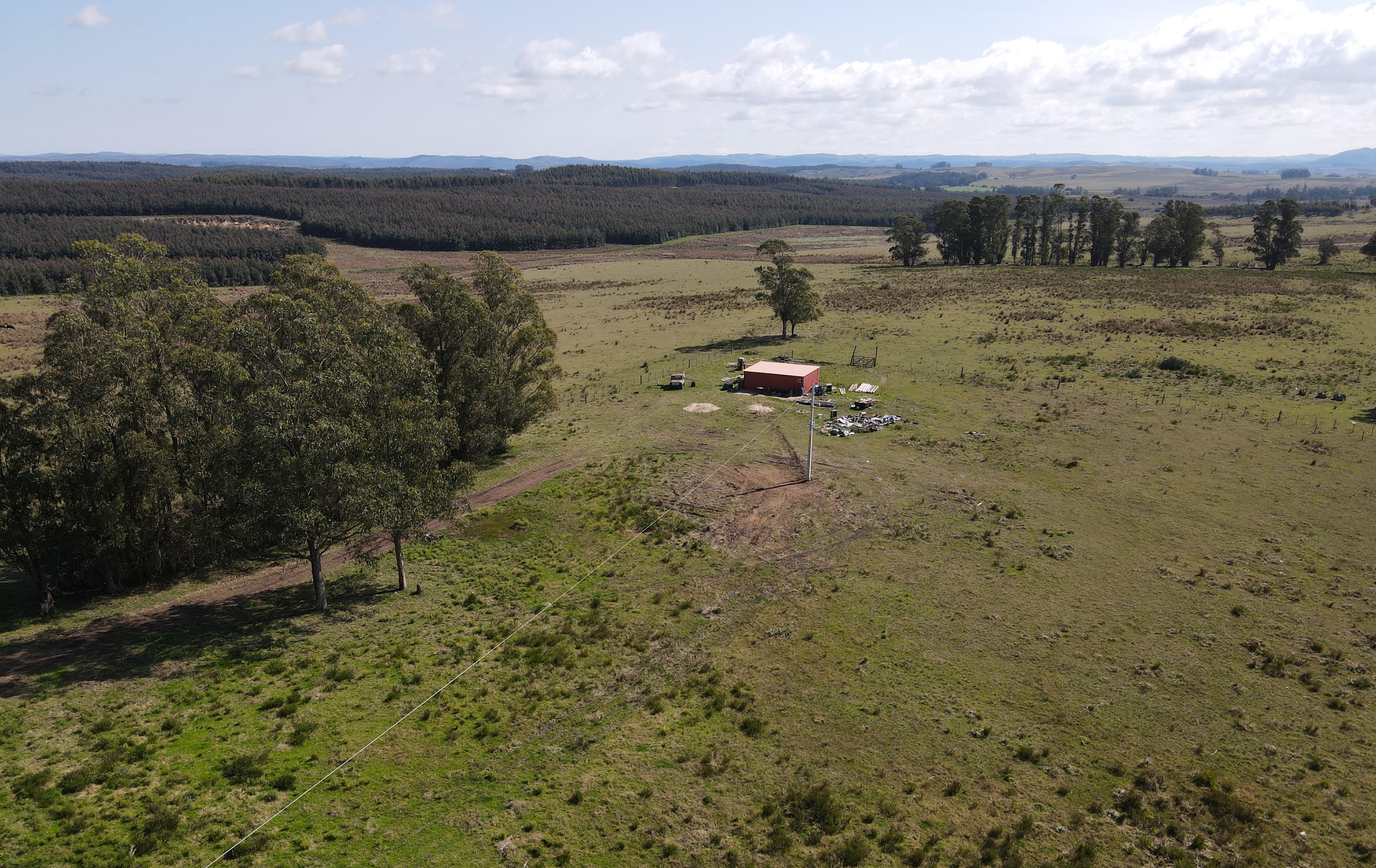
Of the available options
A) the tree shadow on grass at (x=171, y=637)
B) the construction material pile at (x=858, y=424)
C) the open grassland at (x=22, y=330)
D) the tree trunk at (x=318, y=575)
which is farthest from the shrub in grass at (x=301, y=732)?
the open grassland at (x=22, y=330)

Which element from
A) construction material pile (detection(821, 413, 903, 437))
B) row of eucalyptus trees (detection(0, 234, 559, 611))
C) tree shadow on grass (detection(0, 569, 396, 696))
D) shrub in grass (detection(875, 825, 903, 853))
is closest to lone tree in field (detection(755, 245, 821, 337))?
construction material pile (detection(821, 413, 903, 437))

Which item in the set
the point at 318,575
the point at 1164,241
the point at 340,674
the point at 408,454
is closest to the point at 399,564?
the point at 318,575

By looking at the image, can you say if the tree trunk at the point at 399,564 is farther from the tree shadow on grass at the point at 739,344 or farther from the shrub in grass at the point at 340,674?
the tree shadow on grass at the point at 739,344

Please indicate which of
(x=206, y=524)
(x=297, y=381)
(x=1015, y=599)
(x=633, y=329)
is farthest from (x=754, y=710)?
(x=633, y=329)

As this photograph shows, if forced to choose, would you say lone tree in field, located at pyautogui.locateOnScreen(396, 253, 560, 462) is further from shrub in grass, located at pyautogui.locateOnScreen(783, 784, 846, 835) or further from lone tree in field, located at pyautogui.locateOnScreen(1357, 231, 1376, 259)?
lone tree in field, located at pyautogui.locateOnScreen(1357, 231, 1376, 259)

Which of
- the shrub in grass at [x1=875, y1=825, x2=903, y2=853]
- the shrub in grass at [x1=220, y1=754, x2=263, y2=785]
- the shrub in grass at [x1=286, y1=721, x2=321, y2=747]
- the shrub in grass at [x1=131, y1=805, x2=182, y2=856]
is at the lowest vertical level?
the shrub in grass at [x1=875, y1=825, x2=903, y2=853]

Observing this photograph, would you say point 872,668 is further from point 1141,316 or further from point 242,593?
point 1141,316

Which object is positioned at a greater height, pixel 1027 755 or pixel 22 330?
pixel 22 330

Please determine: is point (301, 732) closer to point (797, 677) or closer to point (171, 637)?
point (171, 637)
